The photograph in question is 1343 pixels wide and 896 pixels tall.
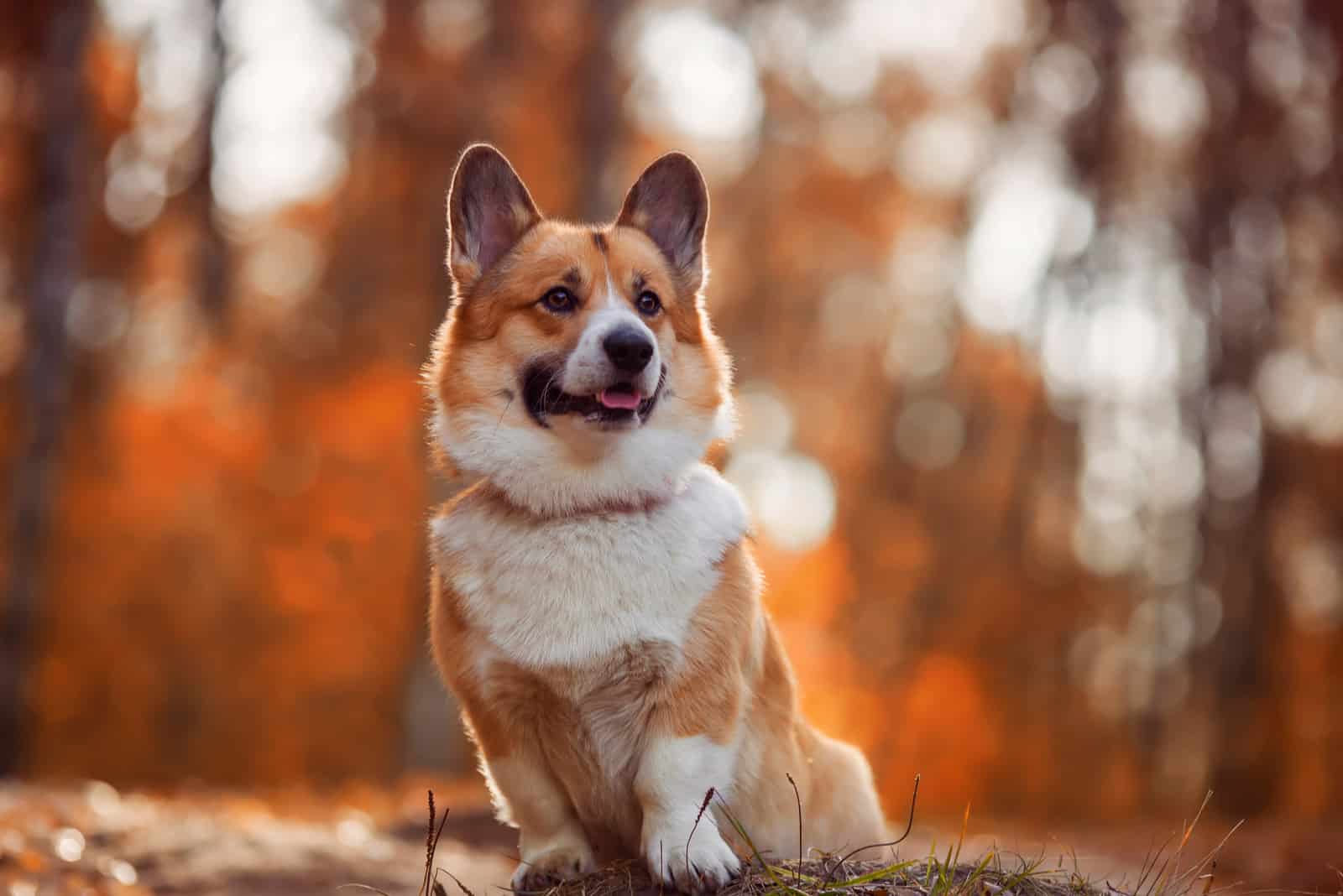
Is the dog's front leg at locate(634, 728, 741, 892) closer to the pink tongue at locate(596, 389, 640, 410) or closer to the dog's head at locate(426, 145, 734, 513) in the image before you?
the dog's head at locate(426, 145, 734, 513)

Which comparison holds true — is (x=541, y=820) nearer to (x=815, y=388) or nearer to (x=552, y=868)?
(x=552, y=868)

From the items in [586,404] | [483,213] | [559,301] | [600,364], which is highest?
[483,213]

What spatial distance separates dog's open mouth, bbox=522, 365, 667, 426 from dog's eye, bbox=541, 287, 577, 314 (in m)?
0.20

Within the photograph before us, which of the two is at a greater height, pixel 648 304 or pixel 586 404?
pixel 648 304

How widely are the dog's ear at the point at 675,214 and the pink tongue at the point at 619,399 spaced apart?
2.25 ft

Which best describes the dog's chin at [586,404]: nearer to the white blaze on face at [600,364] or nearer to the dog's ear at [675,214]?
the white blaze on face at [600,364]

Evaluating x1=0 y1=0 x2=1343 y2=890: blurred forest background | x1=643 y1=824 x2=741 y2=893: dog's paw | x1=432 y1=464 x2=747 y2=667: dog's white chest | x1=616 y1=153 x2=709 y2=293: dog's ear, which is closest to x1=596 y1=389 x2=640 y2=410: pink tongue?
x1=432 y1=464 x2=747 y2=667: dog's white chest

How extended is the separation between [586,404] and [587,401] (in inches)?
0.4

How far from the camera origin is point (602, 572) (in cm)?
347

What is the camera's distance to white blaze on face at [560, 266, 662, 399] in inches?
139

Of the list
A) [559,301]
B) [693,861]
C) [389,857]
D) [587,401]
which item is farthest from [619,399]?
[389,857]

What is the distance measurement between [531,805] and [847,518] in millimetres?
19117

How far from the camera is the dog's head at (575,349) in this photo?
3.62 m

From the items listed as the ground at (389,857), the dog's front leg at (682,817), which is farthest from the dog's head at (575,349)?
the ground at (389,857)
